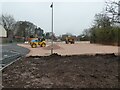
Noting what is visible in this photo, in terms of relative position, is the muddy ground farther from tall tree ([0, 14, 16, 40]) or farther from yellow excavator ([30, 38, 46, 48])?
tall tree ([0, 14, 16, 40])

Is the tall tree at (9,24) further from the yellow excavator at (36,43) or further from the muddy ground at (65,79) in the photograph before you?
the muddy ground at (65,79)

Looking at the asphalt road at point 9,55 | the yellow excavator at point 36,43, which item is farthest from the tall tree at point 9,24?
the asphalt road at point 9,55

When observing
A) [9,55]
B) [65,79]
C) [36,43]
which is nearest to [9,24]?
[36,43]

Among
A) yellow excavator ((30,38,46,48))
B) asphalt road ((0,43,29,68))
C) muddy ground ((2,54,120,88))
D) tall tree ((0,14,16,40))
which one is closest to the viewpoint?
muddy ground ((2,54,120,88))

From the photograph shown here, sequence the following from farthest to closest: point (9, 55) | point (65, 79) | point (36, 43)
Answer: point (36, 43)
point (9, 55)
point (65, 79)

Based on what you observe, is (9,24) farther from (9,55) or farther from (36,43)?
(9,55)

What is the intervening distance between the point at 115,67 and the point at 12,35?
272 feet

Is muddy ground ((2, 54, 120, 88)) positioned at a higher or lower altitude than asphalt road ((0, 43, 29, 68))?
higher

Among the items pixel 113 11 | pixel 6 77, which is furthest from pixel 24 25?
pixel 6 77

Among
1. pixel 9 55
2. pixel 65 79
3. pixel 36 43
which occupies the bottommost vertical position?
pixel 9 55

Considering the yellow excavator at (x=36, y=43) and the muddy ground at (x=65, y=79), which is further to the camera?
the yellow excavator at (x=36, y=43)

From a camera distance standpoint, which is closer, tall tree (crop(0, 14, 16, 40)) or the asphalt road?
the asphalt road

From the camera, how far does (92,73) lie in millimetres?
10328

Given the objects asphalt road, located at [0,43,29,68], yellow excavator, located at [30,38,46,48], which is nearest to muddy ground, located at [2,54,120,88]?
asphalt road, located at [0,43,29,68]
